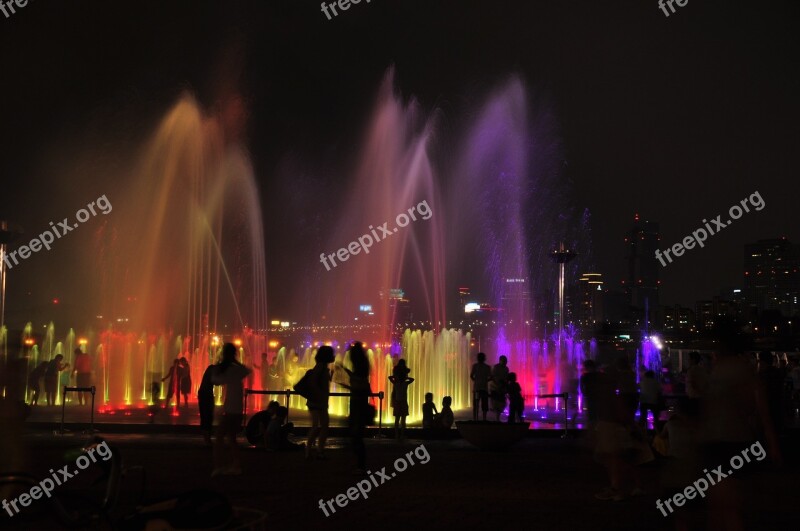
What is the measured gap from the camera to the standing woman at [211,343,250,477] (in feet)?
38.8

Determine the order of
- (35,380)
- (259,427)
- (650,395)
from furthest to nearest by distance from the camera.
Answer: (35,380)
(650,395)
(259,427)

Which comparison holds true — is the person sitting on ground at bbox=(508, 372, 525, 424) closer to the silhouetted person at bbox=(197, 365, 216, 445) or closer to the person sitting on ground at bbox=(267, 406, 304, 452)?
the person sitting on ground at bbox=(267, 406, 304, 452)

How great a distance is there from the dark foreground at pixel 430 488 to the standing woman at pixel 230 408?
0.26 m

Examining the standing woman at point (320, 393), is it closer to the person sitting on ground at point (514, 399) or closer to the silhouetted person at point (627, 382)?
the silhouetted person at point (627, 382)

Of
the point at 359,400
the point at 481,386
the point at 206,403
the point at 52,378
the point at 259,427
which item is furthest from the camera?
the point at 52,378

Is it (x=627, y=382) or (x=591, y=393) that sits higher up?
(x=627, y=382)

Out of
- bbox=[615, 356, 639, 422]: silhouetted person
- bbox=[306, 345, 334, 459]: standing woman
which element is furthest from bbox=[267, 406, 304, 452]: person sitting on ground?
bbox=[615, 356, 639, 422]: silhouetted person

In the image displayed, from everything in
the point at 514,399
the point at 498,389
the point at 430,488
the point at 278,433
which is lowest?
the point at 430,488

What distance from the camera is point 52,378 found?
2608 centimetres

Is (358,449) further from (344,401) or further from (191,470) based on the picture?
(344,401)

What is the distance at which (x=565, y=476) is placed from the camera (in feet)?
40.9

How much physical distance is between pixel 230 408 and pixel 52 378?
53.4ft

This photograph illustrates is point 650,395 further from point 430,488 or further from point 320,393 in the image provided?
point 430,488

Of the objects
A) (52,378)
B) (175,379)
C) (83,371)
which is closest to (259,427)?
(175,379)
